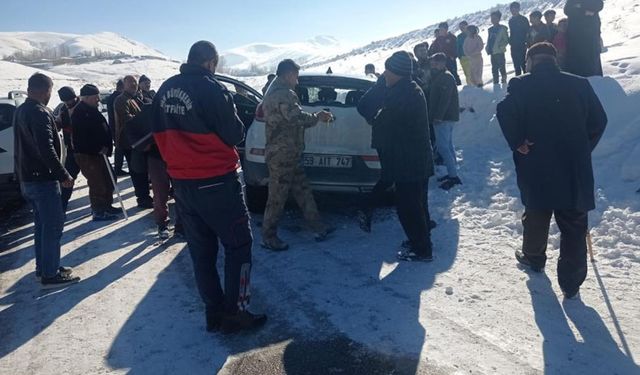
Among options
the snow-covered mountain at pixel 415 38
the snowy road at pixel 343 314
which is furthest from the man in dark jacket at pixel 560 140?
the snow-covered mountain at pixel 415 38

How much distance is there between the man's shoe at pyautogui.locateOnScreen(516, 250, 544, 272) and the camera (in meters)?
4.62

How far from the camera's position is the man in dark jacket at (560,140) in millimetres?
4008

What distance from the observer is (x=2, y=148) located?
8.02 metres

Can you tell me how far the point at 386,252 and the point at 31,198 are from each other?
3465 mm

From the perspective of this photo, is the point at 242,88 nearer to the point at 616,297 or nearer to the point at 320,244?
the point at 320,244

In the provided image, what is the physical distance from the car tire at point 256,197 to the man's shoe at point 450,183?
244 cm

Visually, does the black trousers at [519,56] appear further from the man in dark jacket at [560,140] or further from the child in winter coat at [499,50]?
the man in dark jacket at [560,140]

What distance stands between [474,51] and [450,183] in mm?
6034

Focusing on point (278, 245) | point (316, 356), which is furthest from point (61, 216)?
point (316, 356)

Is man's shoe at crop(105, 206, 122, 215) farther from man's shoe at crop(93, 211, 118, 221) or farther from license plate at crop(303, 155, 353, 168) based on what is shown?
license plate at crop(303, 155, 353, 168)

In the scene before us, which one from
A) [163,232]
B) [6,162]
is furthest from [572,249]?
[6,162]

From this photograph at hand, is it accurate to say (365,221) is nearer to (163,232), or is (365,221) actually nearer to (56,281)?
(163,232)

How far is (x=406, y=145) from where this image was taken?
487cm

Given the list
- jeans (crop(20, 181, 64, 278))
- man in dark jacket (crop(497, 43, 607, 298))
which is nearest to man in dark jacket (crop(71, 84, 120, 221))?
jeans (crop(20, 181, 64, 278))
